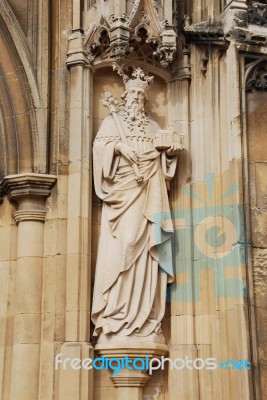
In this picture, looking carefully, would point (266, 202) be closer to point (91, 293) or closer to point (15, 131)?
point (91, 293)

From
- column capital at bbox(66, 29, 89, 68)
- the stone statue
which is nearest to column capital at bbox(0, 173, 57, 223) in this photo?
the stone statue

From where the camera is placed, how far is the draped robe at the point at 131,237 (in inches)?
316

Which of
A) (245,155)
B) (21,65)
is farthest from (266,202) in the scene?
(21,65)

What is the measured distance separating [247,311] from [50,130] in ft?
9.76

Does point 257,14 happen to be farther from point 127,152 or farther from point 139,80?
point 127,152

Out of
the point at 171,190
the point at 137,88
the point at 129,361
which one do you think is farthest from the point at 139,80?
the point at 129,361

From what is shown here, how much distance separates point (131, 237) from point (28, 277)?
1195mm

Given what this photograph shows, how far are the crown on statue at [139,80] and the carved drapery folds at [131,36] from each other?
0.71 feet

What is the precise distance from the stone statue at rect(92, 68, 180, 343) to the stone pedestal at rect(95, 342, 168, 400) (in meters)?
0.09

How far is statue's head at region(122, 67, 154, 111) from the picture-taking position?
28.6 ft

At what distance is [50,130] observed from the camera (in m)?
8.73

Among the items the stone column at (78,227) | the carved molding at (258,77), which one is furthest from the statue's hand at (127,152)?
the carved molding at (258,77)

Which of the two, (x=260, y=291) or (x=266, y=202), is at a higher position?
(x=266, y=202)

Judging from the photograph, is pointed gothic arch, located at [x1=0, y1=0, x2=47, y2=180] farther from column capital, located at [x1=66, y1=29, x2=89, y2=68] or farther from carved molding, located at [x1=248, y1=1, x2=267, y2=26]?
carved molding, located at [x1=248, y1=1, x2=267, y2=26]
